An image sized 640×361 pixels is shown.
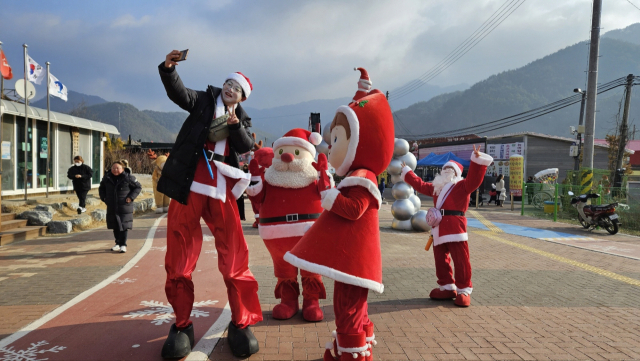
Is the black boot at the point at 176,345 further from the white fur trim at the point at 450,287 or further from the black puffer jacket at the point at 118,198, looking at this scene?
the black puffer jacket at the point at 118,198

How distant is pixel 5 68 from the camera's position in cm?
1045

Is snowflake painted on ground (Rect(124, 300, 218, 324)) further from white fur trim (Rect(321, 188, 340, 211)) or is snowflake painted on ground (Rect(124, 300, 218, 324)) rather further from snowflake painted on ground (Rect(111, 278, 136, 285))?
white fur trim (Rect(321, 188, 340, 211))

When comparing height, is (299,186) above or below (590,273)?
above

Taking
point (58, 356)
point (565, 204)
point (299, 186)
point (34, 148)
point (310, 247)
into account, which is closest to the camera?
point (310, 247)

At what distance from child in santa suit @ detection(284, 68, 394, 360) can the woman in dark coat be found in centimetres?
551

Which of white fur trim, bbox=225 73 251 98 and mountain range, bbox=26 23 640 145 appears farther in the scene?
mountain range, bbox=26 23 640 145

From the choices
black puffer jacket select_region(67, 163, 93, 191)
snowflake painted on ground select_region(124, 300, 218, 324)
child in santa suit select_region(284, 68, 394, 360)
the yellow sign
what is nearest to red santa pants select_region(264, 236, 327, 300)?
snowflake painted on ground select_region(124, 300, 218, 324)

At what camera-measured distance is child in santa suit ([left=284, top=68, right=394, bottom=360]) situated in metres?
2.71

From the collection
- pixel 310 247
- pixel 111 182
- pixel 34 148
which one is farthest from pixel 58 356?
pixel 34 148

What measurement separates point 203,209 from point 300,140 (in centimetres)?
135

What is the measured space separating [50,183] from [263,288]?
1164 centimetres

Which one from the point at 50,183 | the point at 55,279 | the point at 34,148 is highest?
the point at 34,148

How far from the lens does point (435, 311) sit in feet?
14.5

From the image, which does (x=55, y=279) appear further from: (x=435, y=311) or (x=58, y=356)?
(x=435, y=311)
